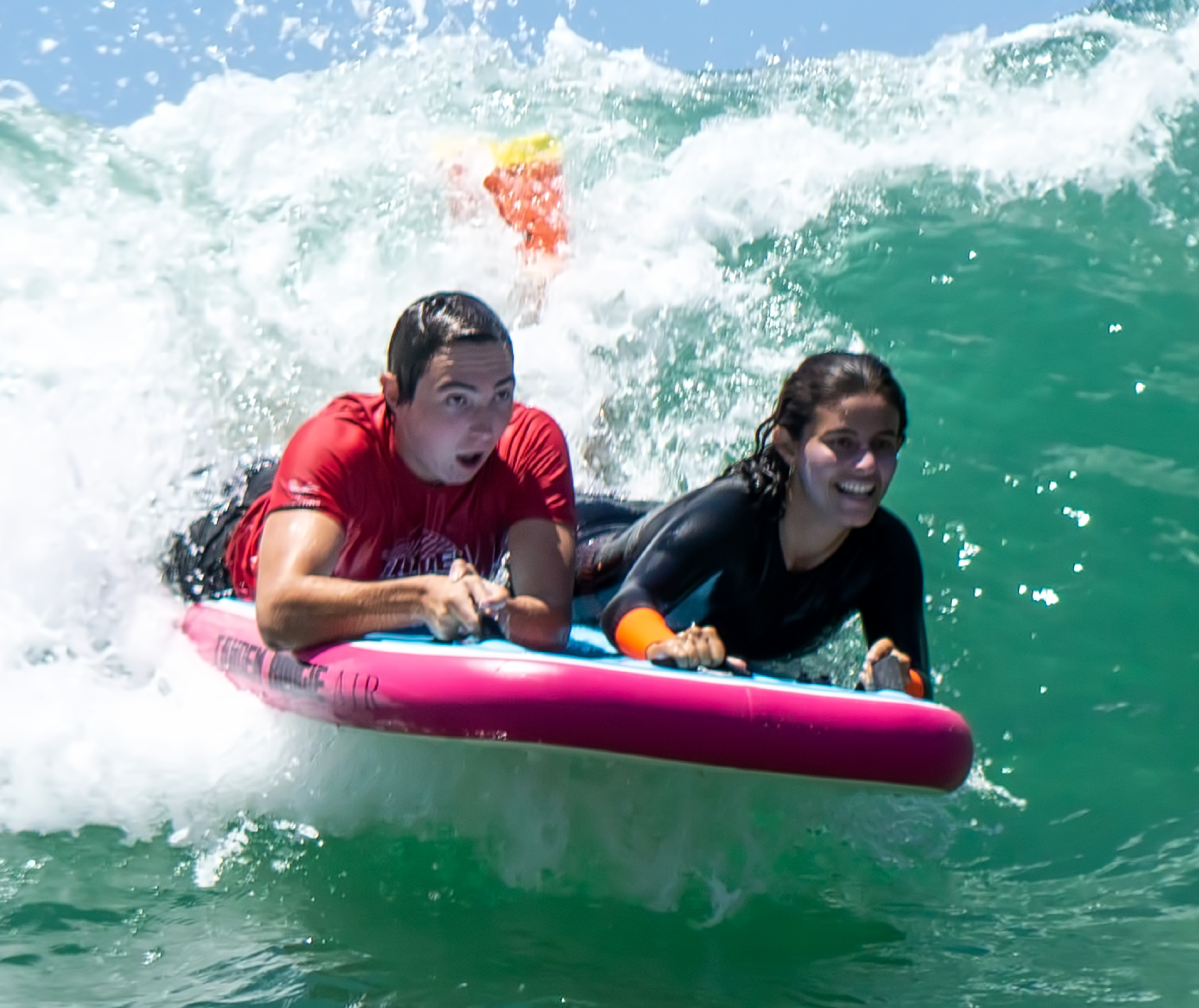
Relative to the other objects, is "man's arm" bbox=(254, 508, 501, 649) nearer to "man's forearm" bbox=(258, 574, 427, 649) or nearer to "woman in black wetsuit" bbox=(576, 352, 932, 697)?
"man's forearm" bbox=(258, 574, 427, 649)

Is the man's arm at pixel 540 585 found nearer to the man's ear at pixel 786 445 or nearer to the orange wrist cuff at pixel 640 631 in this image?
the orange wrist cuff at pixel 640 631

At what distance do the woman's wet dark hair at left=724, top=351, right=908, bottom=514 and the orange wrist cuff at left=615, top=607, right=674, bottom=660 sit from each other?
408 millimetres

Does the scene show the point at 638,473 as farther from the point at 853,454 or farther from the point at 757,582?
the point at 853,454

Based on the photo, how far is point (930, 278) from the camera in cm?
686

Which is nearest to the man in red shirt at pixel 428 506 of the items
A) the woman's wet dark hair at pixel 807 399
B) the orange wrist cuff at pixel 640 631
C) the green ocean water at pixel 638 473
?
the orange wrist cuff at pixel 640 631

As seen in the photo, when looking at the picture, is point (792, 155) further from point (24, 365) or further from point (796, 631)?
point (796, 631)

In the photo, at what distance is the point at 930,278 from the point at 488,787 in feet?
14.1

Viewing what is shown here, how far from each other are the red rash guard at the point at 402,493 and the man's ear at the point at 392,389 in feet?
0.23

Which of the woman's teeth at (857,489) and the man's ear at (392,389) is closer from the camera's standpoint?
the woman's teeth at (857,489)

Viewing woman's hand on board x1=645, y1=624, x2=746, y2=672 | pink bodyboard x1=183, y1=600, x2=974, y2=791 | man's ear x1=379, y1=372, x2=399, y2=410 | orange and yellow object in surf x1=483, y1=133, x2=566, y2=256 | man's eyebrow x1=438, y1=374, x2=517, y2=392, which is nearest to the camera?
pink bodyboard x1=183, y1=600, x2=974, y2=791

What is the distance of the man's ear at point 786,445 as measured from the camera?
11.6 feet

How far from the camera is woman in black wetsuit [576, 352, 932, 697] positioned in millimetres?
3410

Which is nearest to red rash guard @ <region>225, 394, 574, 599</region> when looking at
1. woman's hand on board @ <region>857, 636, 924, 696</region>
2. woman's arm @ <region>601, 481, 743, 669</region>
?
woman's arm @ <region>601, 481, 743, 669</region>

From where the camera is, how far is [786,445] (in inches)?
140
